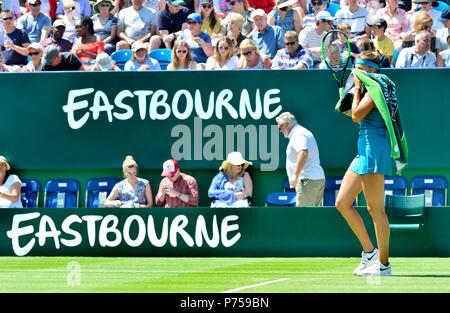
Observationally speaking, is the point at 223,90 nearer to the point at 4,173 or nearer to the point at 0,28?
the point at 4,173

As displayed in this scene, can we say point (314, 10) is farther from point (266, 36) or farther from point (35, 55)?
point (35, 55)

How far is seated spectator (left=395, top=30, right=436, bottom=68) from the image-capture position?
13.0 meters

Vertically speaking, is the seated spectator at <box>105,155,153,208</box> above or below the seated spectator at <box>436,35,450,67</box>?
below

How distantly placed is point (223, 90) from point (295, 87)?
96cm

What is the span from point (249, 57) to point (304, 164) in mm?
2078

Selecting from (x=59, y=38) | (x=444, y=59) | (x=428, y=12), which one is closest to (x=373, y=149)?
(x=444, y=59)

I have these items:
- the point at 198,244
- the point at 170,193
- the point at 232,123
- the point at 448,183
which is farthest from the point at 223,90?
the point at 448,183

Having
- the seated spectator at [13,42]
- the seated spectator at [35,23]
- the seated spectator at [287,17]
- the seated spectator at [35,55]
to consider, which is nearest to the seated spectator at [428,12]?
the seated spectator at [287,17]

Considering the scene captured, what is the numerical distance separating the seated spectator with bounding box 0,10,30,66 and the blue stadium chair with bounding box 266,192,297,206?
197 inches

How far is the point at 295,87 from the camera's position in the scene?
12664 millimetres

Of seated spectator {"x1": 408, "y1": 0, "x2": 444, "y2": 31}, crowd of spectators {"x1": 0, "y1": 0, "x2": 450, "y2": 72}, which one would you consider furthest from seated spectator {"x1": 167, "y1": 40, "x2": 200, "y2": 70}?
seated spectator {"x1": 408, "y1": 0, "x2": 444, "y2": 31}

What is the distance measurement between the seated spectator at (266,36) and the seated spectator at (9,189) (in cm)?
411

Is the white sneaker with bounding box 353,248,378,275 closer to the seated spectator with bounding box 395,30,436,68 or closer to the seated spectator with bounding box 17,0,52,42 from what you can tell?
the seated spectator with bounding box 395,30,436,68

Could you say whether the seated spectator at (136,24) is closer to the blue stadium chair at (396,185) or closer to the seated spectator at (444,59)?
the seated spectator at (444,59)
